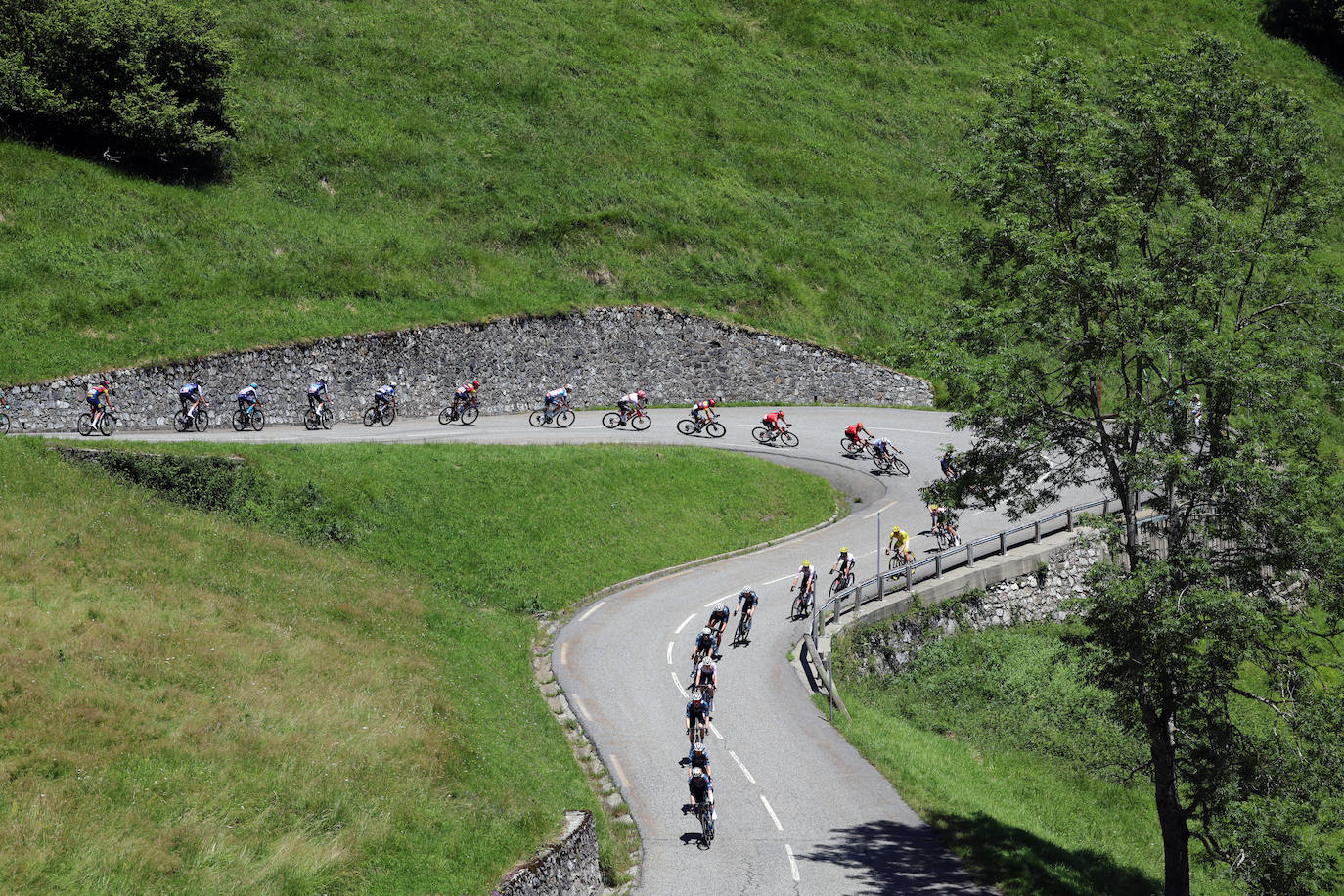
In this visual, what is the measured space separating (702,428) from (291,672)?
2812 cm

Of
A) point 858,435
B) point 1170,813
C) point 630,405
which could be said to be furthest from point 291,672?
point 858,435

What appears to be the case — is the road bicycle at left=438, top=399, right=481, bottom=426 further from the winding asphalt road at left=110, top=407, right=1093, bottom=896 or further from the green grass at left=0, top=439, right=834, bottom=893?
the green grass at left=0, top=439, right=834, bottom=893

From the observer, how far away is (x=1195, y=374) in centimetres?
1741

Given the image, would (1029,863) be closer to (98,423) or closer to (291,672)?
(291,672)

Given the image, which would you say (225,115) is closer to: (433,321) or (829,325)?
(433,321)

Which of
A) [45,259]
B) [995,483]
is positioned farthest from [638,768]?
[45,259]

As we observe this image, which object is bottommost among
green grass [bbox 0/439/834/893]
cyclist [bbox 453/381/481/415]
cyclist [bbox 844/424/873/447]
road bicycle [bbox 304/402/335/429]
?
green grass [bbox 0/439/834/893]

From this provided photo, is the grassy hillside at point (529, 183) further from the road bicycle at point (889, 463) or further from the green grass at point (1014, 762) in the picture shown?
the green grass at point (1014, 762)

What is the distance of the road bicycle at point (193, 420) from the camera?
3950 cm

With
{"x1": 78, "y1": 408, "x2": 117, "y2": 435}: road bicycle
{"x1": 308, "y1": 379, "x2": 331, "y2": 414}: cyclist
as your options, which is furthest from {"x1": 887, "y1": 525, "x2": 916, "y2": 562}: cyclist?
{"x1": 78, "y1": 408, "x2": 117, "y2": 435}: road bicycle

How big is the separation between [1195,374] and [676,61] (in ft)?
207

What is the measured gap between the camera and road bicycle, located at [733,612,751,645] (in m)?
29.0

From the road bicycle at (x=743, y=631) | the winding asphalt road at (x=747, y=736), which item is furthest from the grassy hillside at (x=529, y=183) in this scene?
the road bicycle at (x=743, y=631)

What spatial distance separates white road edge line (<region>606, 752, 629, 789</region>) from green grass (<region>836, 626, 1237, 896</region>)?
5.65m
